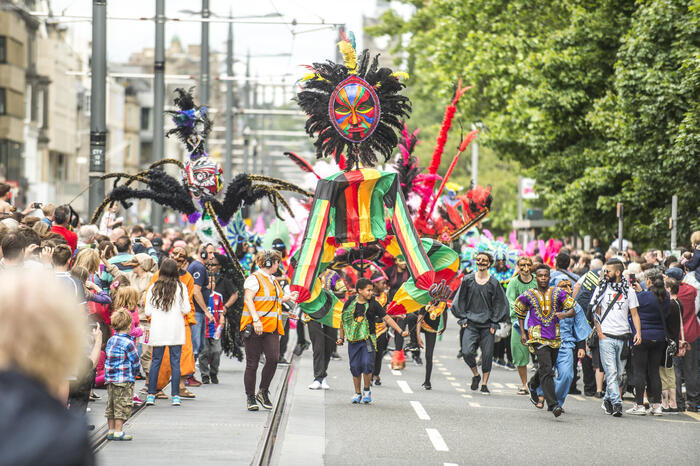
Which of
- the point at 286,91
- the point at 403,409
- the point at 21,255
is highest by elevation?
the point at 286,91

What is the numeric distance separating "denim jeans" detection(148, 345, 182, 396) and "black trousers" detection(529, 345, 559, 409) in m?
4.11

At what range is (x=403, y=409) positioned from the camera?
13492mm

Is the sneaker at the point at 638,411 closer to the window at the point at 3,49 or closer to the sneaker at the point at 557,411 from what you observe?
the sneaker at the point at 557,411

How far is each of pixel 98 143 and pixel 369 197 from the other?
494cm

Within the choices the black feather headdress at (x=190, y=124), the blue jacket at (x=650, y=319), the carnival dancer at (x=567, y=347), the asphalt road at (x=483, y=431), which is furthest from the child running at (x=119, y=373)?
the blue jacket at (x=650, y=319)

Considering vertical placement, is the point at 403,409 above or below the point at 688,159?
below

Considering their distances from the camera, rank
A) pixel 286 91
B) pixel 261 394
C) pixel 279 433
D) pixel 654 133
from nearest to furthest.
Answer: pixel 279 433 < pixel 261 394 < pixel 654 133 < pixel 286 91

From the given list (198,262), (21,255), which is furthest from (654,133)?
(21,255)

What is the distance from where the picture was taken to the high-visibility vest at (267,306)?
12484 millimetres

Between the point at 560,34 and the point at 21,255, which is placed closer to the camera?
the point at 21,255

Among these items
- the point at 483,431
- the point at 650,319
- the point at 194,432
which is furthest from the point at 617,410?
the point at 194,432

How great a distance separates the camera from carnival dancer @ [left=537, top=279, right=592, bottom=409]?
1347 centimetres

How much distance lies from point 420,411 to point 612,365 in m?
2.47

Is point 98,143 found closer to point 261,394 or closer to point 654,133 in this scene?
point 261,394
